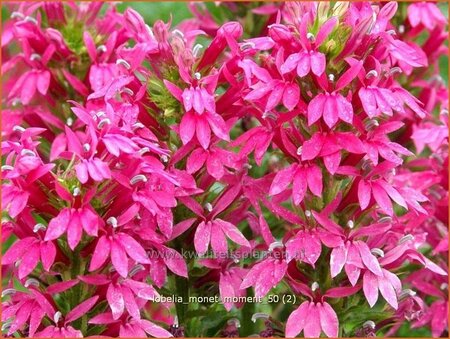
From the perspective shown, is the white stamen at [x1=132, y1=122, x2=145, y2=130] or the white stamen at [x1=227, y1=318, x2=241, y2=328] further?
the white stamen at [x1=227, y1=318, x2=241, y2=328]

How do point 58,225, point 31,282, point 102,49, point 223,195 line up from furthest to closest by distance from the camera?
1. point 102,49
2. point 223,195
3. point 31,282
4. point 58,225

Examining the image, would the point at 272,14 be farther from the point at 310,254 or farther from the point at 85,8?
the point at 310,254

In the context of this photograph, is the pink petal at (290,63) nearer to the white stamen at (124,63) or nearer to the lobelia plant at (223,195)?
the lobelia plant at (223,195)

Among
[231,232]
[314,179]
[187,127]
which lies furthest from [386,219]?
[187,127]

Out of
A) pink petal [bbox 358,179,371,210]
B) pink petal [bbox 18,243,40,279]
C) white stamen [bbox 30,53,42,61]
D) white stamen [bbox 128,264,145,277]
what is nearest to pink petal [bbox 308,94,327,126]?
pink petal [bbox 358,179,371,210]

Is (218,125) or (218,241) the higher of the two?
(218,125)

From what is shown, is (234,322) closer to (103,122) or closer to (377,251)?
(377,251)

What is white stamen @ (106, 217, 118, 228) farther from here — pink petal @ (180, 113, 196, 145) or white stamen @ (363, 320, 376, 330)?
A: white stamen @ (363, 320, 376, 330)

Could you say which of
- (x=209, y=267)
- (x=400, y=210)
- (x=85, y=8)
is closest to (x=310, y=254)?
(x=209, y=267)

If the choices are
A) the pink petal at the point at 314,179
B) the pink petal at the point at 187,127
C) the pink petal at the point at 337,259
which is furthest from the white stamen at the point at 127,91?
the pink petal at the point at 337,259
